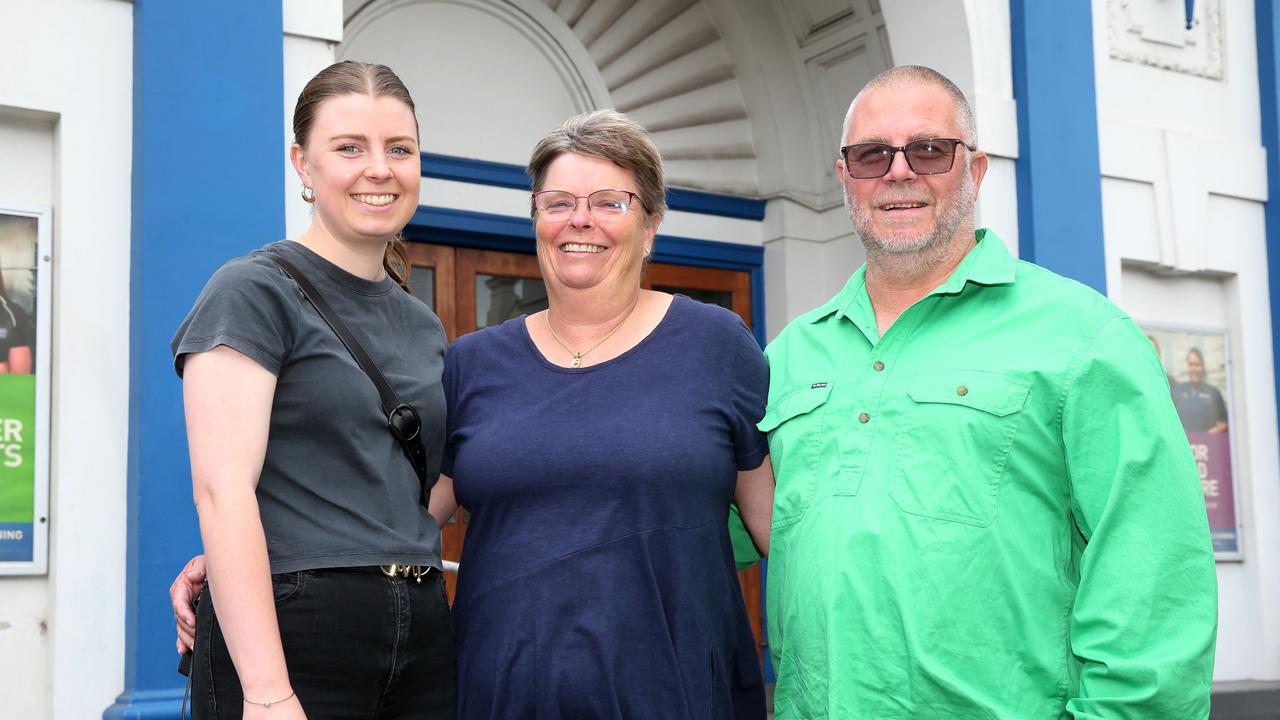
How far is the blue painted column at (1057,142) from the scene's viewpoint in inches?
218

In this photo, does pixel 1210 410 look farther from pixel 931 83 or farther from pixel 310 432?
pixel 310 432

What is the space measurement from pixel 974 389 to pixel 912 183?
0.41 m

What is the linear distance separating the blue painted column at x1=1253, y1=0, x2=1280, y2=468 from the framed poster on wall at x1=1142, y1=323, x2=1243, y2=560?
0.30 m

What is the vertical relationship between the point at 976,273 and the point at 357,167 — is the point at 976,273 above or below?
below

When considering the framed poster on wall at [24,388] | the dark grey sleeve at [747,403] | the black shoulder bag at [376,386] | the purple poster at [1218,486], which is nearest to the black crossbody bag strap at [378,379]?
Answer: the black shoulder bag at [376,386]

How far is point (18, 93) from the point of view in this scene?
3.69 meters

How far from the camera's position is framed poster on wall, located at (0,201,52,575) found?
3.65m

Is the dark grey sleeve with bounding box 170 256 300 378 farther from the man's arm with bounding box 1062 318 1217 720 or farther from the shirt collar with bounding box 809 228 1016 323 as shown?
the man's arm with bounding box 1062 318 1217 720

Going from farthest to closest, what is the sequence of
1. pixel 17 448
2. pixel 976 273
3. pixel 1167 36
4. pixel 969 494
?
pixel 1167 36 → pixel 17 448 → pixel 976 273 → pixel 969 494

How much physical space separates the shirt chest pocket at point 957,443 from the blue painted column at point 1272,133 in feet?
16.5

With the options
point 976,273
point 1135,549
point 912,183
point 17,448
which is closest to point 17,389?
point 17,448

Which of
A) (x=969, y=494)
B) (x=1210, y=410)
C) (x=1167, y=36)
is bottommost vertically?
(x=969, y=494)

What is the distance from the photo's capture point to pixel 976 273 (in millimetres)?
2109

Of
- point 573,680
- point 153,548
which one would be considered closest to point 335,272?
point 573,680
